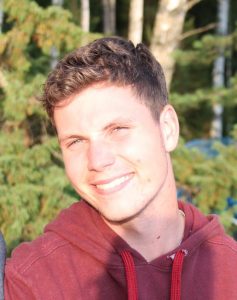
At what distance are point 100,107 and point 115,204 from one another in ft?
0.92

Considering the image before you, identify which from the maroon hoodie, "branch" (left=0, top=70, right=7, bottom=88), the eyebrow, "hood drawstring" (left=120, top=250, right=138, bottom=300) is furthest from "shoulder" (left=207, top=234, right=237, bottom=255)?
"branch" (left=0, top=70, right=7, bottom=88)

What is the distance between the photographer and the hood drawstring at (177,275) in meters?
1.52

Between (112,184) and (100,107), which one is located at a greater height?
(100,107)

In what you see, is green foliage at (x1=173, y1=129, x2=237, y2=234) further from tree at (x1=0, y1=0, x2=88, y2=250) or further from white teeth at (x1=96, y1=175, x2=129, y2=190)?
white teeth at (x1=96, y1=175, x2=129, y2=190)

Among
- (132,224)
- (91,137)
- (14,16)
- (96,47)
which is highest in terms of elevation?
(14,16)

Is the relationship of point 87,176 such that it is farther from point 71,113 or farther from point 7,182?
point 7,182

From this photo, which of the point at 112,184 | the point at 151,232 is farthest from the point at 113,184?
the point at 151,232

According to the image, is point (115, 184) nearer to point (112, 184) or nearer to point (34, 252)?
point (112, 184)

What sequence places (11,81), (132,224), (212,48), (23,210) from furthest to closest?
(212,48), (11,81), (23,210), (132,224)

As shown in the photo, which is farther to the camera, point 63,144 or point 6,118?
point 6,118

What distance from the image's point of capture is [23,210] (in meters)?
3.17

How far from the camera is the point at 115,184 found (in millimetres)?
1486

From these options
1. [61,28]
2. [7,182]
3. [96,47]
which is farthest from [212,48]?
[96,47]

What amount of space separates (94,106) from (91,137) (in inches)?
3.5
